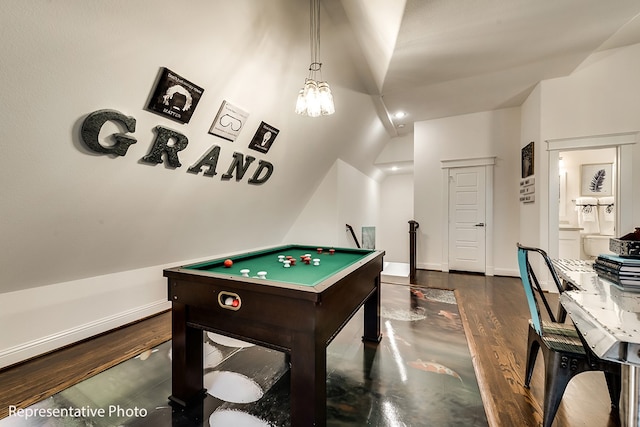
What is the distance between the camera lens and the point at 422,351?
84.9 inches

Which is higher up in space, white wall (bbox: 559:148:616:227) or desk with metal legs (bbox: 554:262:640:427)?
white wall (bbox: 559:148:616:227)

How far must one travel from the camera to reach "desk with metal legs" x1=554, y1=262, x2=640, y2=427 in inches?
30.5

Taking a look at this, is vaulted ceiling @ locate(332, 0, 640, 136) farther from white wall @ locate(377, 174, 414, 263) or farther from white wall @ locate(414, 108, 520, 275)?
white wall @ locate(377, 174, 414, 263)

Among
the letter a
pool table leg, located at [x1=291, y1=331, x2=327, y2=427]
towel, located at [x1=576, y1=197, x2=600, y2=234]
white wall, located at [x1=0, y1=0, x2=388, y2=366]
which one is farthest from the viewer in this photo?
towel, located at [x1=576, y1=197, x2=600, y2=234]

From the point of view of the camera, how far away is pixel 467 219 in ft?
16.0

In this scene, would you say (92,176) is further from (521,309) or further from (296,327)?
(521,309)

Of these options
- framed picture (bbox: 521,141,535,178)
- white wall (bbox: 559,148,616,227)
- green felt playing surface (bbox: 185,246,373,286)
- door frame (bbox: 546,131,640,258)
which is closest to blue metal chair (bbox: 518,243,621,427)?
green felt playing surface (bbox: 185,246,373,286)

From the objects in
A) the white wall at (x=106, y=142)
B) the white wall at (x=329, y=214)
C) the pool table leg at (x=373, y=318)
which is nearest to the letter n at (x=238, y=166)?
the white wall at (x=106, y=142)

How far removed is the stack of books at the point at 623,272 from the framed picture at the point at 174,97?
2.93 metres

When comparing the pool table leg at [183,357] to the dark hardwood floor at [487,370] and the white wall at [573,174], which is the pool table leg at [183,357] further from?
the white wall at [573,174]

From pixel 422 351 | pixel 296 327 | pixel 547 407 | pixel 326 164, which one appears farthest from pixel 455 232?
pixel 296 327

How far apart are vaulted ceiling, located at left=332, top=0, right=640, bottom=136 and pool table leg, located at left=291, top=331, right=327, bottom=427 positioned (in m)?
2.62

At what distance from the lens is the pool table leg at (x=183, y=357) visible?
1.54m

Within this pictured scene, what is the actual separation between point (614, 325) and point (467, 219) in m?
4.40
